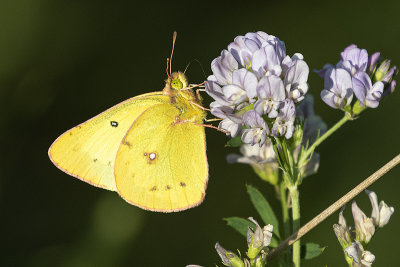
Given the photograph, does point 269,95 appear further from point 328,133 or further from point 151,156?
point 151,156

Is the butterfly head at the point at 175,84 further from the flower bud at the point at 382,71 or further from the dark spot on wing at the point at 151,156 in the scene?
the flower bud at the point at 382,71

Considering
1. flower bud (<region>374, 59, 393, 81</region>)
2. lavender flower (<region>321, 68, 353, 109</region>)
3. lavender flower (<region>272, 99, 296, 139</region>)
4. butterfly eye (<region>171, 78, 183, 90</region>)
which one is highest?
flower bud (<region>374, 59, 393, 81</region>)

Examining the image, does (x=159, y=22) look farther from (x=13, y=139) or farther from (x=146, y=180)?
(x=146, y=180)

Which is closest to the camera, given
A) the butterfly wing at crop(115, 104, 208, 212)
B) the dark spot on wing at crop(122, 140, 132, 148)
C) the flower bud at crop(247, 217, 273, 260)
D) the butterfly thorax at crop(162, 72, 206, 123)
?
the flower bud at crop(247, 217, 273, 260)

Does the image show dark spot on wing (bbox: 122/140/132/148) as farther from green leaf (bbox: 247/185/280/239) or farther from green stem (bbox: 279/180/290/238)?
green stem (bbox: 279/180/290/238)

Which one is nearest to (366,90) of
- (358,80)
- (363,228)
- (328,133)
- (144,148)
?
(358,80)

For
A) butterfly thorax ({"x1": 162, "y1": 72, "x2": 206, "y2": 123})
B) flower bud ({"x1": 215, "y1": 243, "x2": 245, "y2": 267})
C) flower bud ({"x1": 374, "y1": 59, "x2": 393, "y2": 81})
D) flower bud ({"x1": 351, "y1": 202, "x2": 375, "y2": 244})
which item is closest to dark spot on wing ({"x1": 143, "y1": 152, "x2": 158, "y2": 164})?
butterfly thorax ({"x1": 162, "y1": 72, "x2": 206, "y2": 123})

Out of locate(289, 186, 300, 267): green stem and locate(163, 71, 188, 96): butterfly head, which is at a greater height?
locate(163, 71, 188, 96): butterfly head
